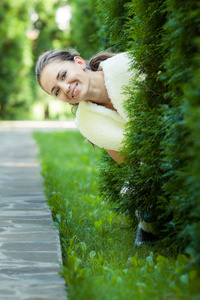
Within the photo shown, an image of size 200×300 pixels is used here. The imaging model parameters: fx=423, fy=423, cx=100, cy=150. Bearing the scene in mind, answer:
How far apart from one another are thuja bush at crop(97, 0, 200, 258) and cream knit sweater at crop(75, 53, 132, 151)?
174 millimetres

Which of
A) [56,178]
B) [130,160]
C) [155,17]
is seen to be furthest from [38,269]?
[56,178]

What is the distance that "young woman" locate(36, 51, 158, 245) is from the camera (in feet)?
9.77

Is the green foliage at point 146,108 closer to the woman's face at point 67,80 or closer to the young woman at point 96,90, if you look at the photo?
the young woman at point 96,90

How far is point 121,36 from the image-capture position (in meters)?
3.32

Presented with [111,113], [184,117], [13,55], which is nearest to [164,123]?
[184,117]

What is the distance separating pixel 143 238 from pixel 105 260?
0.42 m

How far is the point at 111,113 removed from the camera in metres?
3.06

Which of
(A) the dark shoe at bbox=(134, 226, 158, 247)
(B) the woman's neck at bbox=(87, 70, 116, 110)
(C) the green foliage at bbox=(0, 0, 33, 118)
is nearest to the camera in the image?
(A) the dark shoe at bbox=(134, 226, 158, 247)

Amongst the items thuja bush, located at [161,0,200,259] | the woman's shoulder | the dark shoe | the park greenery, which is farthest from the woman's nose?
the dark shoe

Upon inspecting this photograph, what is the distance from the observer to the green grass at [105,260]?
6.40ft

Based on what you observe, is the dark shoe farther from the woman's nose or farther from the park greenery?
the woman's nose

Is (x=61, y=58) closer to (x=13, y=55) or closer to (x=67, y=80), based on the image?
(x=67, y=80)

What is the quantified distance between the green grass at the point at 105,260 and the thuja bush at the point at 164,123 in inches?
6.4

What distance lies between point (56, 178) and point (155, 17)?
9.87 feet
